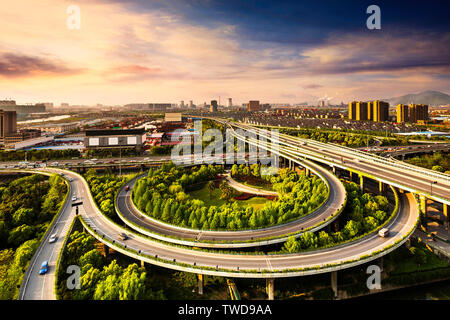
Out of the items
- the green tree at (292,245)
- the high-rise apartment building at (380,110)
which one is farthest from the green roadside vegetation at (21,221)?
the high-rise apartment building at (380,110)

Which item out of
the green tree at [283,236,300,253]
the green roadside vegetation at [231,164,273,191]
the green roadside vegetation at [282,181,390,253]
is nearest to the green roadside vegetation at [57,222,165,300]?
the green tree at [283,236,300,253]

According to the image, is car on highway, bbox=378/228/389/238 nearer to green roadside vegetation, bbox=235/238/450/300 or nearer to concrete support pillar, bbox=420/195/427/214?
green roadside vegetation, bbox=235/238/450/300

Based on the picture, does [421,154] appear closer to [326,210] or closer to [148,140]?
[326,210]

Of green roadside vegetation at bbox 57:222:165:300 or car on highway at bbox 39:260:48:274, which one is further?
car on highway at bbox 39:260:48:274

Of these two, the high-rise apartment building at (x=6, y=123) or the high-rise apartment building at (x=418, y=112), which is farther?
the high-rise apartment building at (x=418, y=112)

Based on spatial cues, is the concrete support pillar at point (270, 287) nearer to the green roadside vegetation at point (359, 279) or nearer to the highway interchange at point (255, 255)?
the green roadside vegetation at point (359, 279)

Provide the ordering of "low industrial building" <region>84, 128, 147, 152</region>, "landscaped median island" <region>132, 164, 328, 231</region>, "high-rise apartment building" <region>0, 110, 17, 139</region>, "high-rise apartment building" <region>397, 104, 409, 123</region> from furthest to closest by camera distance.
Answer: "high-rise apartment building" <region>397, 104, 409, 123</region> → "high-rise apartment building" <region>0, 110, 17, 139</region> → "low industrial building" <region>84, 128, 147, 152</region> → "landscaped median island" <region>132, 164, 328, 231</region>
